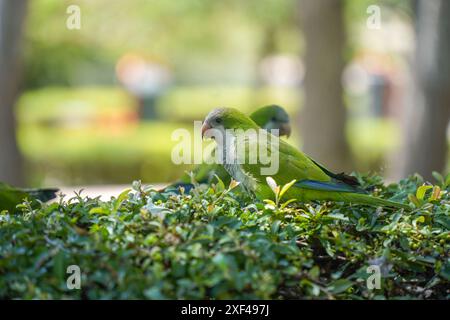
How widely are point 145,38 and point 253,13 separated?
16.5 feet

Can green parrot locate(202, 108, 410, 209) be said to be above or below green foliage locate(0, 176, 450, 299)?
above

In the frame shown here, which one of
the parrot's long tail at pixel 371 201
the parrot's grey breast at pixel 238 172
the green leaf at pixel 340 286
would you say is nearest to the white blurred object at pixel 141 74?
the parrot's grey breast at pixel 238 172

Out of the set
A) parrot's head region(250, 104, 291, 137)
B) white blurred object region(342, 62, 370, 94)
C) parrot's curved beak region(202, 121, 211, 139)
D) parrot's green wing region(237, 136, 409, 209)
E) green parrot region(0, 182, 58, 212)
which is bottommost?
green parrot region(0, 182, 58, 212)

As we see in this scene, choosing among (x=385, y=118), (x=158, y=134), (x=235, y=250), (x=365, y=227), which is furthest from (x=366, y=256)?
(x=385, y=118)

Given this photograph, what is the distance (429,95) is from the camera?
11062mm

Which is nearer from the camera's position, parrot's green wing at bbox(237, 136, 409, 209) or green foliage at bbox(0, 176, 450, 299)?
green foliage at bbox(0, 176, 450, 299)

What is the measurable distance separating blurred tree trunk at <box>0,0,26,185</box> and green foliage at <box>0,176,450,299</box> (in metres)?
8.32

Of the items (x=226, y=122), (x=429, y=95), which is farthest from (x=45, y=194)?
(x=429, y=95)

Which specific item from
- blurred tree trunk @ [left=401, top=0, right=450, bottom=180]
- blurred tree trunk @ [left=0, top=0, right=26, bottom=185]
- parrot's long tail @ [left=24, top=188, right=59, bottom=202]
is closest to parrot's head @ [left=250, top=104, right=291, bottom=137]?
parrot's long tail @ [left=24, top=188, right=59, bottom=202]

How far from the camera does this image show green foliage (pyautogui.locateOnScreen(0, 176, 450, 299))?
313cm

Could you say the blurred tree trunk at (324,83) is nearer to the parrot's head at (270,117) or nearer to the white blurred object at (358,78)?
the parrot's head at (270,117)

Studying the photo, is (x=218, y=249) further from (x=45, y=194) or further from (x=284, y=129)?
(x=284, y=129)

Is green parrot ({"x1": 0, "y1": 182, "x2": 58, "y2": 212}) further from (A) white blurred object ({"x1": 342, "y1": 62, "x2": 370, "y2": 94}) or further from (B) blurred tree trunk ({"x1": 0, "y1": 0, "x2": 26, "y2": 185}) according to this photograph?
(A) white blurred object ({"x1": 342, "y1": 62, "x2": 370, "y2": 94})

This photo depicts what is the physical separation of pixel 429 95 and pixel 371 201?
25.0 feet
